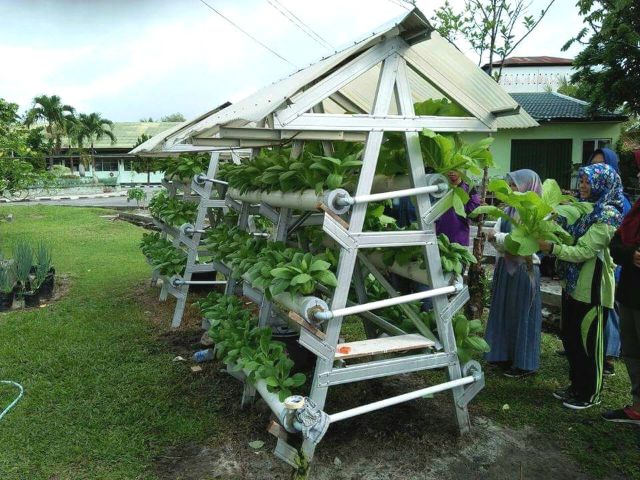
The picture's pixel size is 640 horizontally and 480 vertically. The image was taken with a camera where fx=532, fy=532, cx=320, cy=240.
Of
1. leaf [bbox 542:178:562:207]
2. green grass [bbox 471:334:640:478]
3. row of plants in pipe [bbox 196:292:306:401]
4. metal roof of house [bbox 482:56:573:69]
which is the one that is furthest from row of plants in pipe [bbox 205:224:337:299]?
metal roof of house [bbox 482:56:573:69]

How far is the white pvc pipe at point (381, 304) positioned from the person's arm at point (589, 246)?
86cm

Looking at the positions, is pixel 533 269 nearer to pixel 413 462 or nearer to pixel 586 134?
pixel 413 462

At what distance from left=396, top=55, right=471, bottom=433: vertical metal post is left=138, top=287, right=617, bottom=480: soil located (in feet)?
0.78

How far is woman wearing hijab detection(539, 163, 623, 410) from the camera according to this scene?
3539 millimetres

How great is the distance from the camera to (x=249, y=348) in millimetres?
3445

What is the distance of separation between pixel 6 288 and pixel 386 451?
18.6 ft

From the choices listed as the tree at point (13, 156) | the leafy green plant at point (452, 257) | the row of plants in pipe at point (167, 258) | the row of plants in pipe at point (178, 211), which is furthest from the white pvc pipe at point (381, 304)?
the tree at point (13, 156)

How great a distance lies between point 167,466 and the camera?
3.18 meters

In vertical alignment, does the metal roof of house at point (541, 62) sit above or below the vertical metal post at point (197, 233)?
above

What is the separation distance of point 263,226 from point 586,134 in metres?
12.8

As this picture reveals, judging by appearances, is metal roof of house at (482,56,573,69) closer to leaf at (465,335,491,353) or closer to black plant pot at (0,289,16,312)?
black plant pot at (0,289,16,312)

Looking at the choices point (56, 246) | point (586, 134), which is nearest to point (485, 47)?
point (56, 246)

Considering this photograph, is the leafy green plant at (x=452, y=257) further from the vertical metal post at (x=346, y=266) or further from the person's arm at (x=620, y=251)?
the person's arm at (x=620, y=251)

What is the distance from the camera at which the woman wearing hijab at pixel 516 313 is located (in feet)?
13.7
